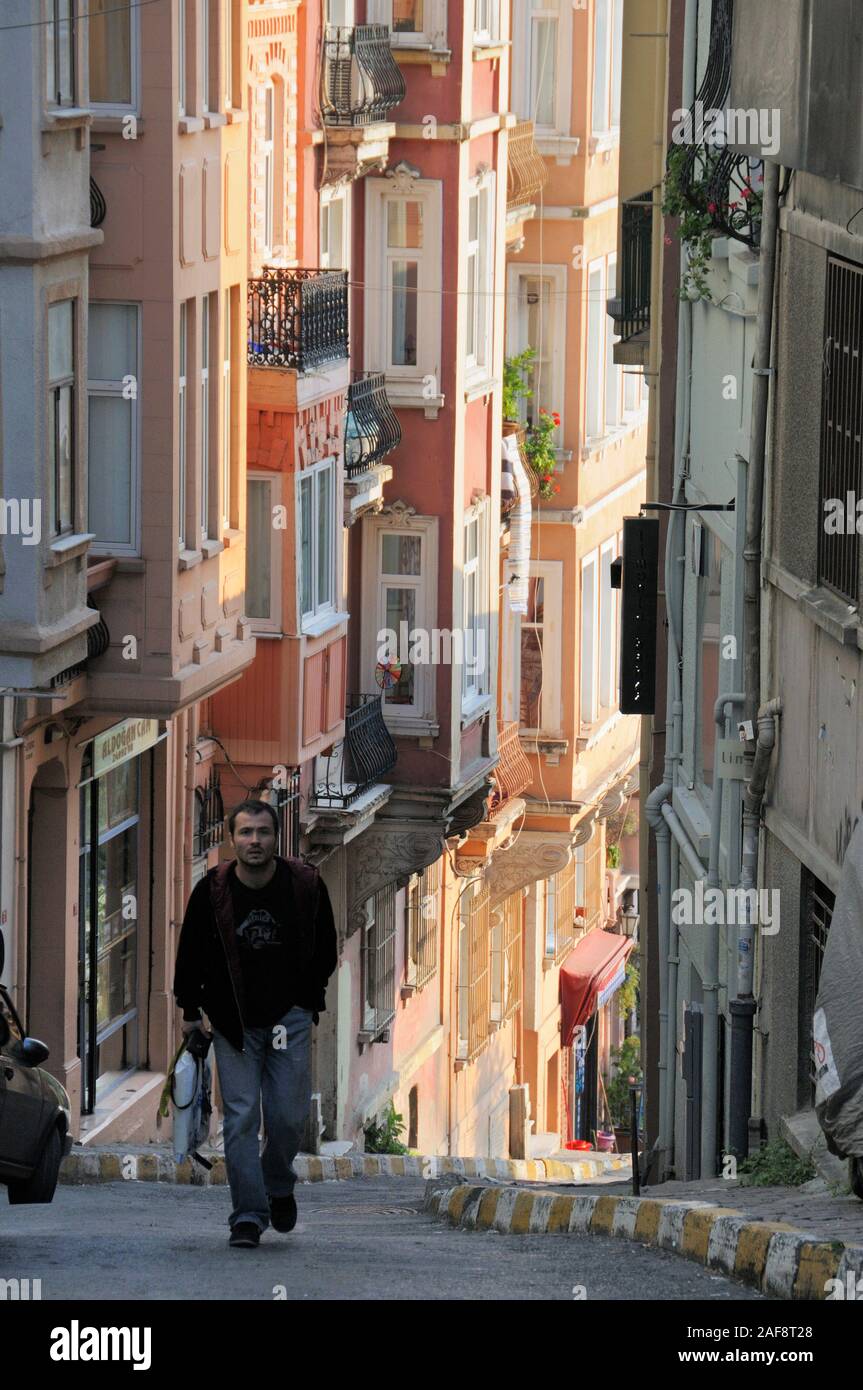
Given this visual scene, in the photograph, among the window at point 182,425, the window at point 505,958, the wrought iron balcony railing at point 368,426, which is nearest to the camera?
the window at point 182,425

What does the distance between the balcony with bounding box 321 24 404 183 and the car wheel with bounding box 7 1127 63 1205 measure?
17.6 meters

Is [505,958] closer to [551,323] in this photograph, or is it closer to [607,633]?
[607,633]

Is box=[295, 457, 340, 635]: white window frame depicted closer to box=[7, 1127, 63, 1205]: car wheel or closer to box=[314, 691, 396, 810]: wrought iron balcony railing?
box=[314, 691, 396, 810]: wrought iron balcony railing

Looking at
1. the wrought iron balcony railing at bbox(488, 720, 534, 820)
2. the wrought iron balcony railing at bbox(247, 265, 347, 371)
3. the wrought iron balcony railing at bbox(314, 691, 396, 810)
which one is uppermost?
the wrought iron balcony railing at bbox(247, 265, 347, 371)

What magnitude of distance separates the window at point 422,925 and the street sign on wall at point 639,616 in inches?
513

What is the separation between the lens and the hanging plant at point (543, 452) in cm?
3753

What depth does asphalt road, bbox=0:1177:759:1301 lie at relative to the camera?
10.6 m

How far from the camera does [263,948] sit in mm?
11750

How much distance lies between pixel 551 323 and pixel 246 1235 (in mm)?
27688

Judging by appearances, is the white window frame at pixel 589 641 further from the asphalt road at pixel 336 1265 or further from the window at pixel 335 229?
the asphalt road at pixel 336 1265

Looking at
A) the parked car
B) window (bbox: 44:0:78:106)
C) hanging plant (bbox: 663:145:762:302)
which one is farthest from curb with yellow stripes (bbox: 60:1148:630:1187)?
window (bbox: 44:0:78:106)

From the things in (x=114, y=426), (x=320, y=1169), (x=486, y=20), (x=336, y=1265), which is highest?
(x=486, y=20)

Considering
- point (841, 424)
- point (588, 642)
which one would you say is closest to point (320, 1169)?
point (841, 424)

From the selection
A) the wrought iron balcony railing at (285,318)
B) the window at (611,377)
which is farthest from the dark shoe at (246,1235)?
the window at (611,377)
